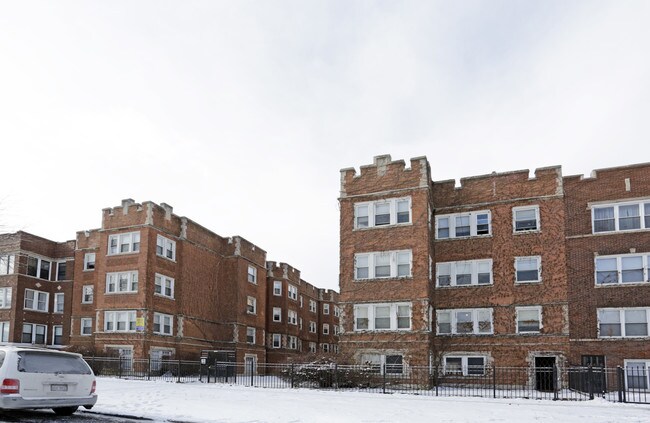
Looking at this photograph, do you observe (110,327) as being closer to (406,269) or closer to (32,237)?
(32,237)

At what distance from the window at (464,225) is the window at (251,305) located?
2043 centimetres

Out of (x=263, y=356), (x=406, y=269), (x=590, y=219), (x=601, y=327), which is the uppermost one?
(x=590, y=219)

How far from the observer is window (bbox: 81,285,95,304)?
43000 millimetres

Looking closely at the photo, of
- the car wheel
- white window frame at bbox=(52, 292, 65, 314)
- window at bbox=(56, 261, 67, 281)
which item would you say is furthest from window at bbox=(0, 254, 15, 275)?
the car wheel

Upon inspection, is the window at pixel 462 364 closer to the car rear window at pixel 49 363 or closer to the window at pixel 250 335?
the window at pixel 250 335

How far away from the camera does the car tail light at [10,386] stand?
11.5m

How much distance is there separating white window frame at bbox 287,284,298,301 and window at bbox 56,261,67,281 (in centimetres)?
2158

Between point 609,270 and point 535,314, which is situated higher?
point 609,270

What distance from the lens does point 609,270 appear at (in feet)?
97.3

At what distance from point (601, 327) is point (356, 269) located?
42.4 feet

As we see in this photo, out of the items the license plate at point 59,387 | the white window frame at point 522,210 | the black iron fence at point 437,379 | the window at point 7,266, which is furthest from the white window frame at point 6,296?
the white window frame at point 522,210

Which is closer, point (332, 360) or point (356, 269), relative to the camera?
point (332, 360)

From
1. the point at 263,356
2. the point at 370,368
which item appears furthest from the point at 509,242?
the point at 263,356

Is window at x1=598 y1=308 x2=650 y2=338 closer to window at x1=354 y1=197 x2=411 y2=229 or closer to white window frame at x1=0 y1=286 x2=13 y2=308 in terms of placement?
window at x1=354 y1=197 x2=411 y2=229
